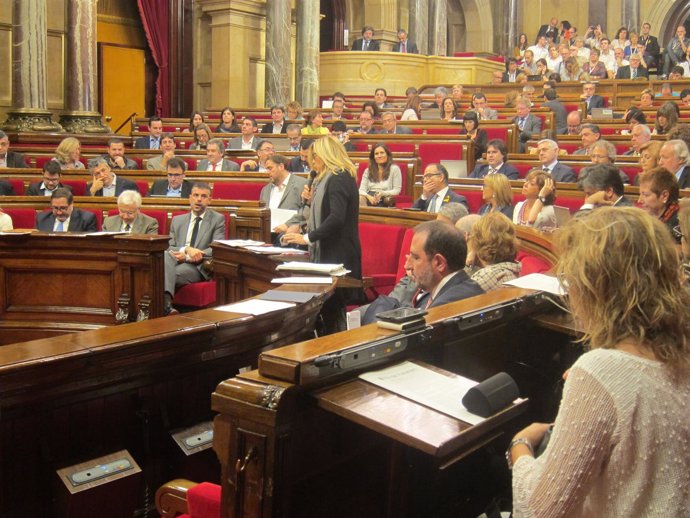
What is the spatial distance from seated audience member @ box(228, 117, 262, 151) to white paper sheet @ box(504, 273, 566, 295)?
21.5ft

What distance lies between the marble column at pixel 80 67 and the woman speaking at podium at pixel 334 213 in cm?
666

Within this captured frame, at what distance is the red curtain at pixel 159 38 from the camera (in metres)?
12.9

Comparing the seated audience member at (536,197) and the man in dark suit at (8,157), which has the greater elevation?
the man in dark suit at (8,157)

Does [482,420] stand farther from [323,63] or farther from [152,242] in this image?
[323,63]

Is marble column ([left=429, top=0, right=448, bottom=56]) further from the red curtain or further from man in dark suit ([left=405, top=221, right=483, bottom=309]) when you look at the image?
man in dark suit ([left=405, top=221, right=483, bottom=309])

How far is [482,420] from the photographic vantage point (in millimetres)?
1507

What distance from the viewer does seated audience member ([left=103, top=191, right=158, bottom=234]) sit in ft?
17.5

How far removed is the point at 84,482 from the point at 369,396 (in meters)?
0.91

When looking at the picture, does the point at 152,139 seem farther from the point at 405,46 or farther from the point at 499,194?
the point at 405,46

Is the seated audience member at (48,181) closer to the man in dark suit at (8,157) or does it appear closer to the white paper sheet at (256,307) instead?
the man in dark suit at (8,157)

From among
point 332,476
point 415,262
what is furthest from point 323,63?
point 332,476

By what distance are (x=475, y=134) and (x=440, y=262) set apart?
5.76m

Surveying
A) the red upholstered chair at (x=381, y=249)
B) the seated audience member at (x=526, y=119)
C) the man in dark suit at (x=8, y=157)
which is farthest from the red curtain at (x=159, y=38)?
the red upholstered chair at (x=381, y=249)

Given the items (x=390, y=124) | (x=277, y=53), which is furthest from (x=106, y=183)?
(x=277, y=53)
